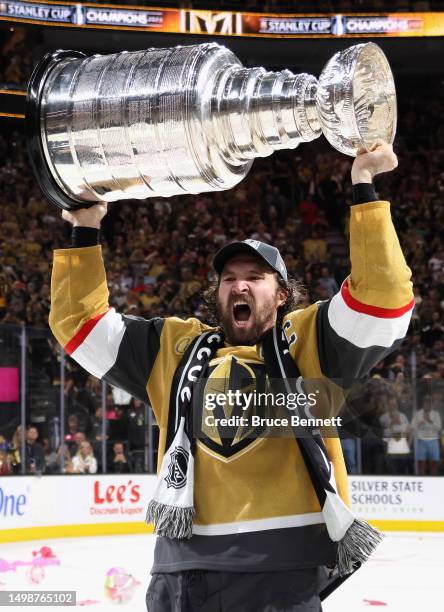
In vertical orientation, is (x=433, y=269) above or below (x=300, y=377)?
above

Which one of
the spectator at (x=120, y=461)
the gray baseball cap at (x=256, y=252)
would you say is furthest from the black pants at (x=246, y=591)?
the spectator at (x=120, y=461)

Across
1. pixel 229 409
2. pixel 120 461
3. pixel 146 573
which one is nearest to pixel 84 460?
pixel 120 461

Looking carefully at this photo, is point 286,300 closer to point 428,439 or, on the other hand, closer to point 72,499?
point 428,439

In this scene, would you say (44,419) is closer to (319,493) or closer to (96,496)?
(96,496)

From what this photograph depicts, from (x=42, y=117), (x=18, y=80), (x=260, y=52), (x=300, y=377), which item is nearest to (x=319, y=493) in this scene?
(x=300, y=377)

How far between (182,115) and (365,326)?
643 millimetres

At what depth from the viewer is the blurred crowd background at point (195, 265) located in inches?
369

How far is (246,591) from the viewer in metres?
2.23

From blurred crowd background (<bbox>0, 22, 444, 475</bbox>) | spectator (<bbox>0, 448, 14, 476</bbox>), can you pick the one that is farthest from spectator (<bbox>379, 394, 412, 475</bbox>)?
spectator (<bbox>0, 448, 14, 476</bbox>)

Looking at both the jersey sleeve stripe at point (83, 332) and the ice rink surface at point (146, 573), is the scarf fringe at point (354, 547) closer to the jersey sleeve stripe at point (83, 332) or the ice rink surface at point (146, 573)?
the jersey sleeve stripe at point (83, 332)

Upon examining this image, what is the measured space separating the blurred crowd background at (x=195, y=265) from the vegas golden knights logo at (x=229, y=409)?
17.0 ft

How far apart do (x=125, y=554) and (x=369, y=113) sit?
22.5ft

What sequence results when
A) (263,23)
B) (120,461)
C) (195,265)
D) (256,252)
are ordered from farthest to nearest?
(263,23) < (195,265) < (120,461) < (256,252)

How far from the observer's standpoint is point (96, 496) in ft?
33.1
